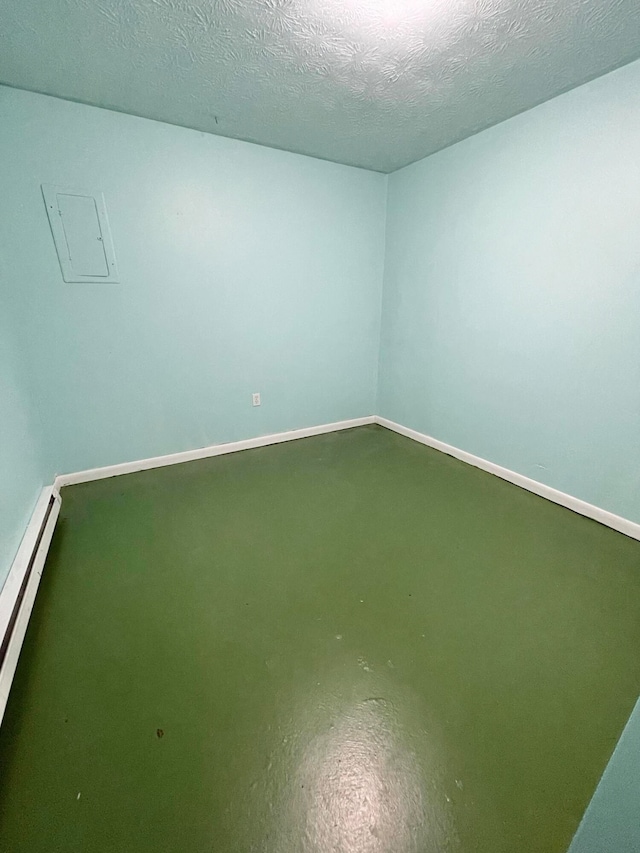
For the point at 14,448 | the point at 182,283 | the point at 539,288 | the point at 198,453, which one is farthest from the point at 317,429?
the point at 14,448

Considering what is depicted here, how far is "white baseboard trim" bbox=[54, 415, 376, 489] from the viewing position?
2424mm

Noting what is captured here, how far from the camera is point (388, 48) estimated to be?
4.86 feet

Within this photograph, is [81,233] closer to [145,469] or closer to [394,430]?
[145,469]

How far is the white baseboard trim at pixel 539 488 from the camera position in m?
1.95

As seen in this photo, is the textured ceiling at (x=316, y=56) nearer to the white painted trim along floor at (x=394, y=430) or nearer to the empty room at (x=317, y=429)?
the empty room at (x=317, y=429)

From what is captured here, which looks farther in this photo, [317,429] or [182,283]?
[317,429]

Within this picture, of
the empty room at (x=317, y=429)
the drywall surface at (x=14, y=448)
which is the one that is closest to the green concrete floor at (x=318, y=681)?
the empty room at (x=317, y=429)

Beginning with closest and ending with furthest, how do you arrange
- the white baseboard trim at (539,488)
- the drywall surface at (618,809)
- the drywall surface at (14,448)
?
the drywall surface at (618,809) → the drywall surface at (14,448) → the white baseboard trim at (539,488)

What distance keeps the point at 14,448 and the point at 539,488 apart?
3003 millimetres

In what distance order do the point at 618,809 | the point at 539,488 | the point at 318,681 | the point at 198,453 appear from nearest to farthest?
1. the point at 618,809
2. the point at 318,681
3. the point at 539,488
4. the point at 198,453

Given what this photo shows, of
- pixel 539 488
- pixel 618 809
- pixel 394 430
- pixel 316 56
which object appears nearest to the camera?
pixel 618 809

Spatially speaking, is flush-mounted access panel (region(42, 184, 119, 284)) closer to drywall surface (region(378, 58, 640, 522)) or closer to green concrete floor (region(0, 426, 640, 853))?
green concrete floor (region(0, 426, 640, 853))

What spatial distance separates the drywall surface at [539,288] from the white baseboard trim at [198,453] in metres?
0.91

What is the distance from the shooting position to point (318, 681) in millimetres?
1185
